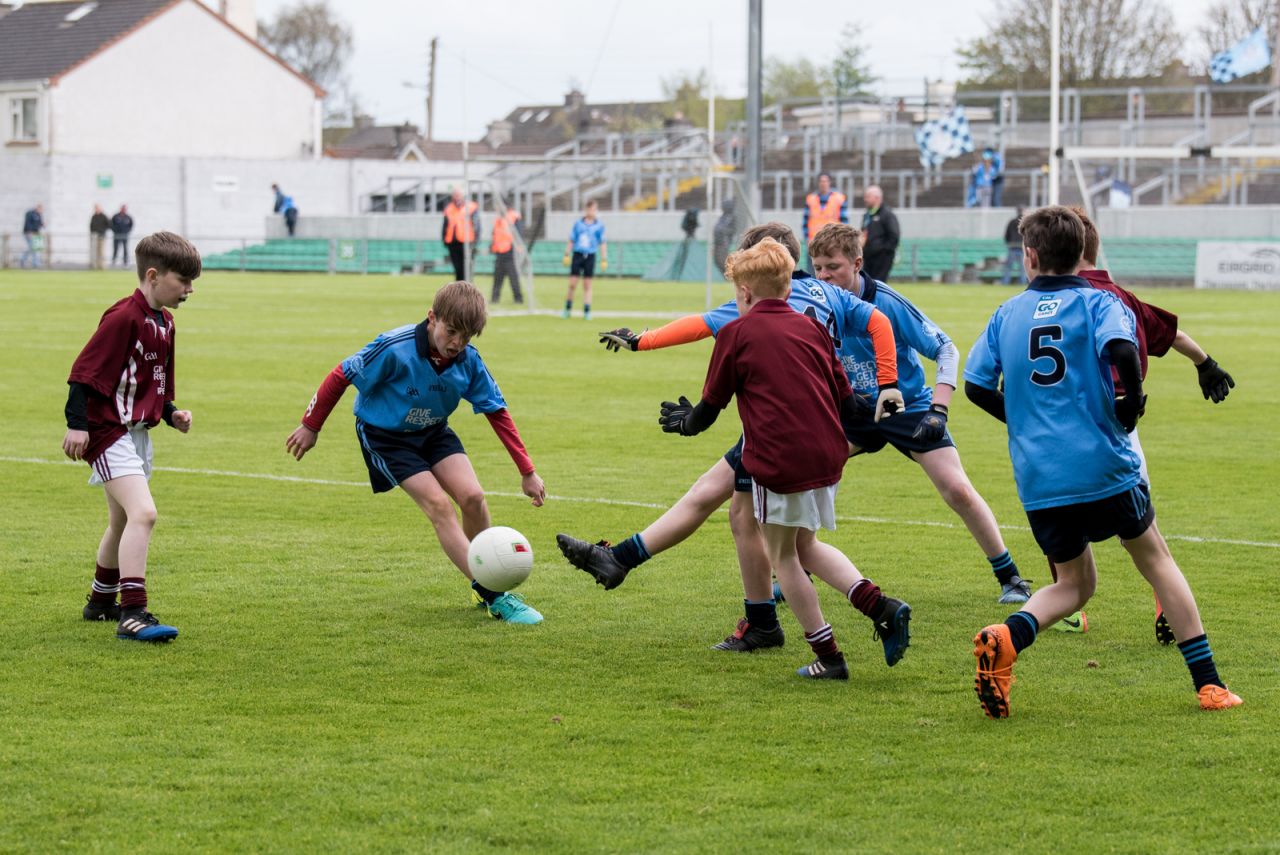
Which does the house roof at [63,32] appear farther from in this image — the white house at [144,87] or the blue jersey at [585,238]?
the blue jersey at [585,238]

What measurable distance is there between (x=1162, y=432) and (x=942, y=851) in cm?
990

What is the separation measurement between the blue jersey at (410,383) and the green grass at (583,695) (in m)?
0.84

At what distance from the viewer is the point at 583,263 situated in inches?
1049

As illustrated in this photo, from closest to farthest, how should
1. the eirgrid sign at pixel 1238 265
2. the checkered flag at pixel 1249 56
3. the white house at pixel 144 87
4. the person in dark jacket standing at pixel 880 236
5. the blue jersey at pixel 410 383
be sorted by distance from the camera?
the blue jersey at pixel 410 383 < the person in dark jacket standing at pixel 880 236 < the eirgrid sign at pixel 1238 265 < the checkered flag at pixel 1249 56 < the white house at pixel 144 87

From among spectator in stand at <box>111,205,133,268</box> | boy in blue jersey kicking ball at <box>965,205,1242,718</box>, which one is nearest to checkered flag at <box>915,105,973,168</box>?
spectator in stand at <box>111,205,133,268</box>

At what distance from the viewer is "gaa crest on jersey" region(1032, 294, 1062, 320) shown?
535 centimetres

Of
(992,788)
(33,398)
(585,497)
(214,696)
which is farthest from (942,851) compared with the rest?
(33,398)

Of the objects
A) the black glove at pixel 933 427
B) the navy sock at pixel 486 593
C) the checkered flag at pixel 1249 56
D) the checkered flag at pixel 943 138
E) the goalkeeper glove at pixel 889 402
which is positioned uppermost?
the checkered flag at pixel 1249 56

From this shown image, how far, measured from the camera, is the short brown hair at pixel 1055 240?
5.40 m

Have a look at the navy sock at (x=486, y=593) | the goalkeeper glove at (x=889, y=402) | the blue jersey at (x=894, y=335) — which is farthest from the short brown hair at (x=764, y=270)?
Result: the navy sock at (x=486, y=593)

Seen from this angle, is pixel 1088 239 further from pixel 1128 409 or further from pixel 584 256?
pixel 584 256

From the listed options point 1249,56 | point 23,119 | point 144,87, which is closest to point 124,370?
point 1249,56

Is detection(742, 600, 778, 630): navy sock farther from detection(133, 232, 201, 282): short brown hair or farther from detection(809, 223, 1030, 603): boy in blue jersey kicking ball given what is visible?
detection(133, 232, 201, 282): short brown hair

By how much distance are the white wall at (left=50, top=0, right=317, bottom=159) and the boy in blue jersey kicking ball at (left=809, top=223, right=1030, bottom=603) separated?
174 feet
